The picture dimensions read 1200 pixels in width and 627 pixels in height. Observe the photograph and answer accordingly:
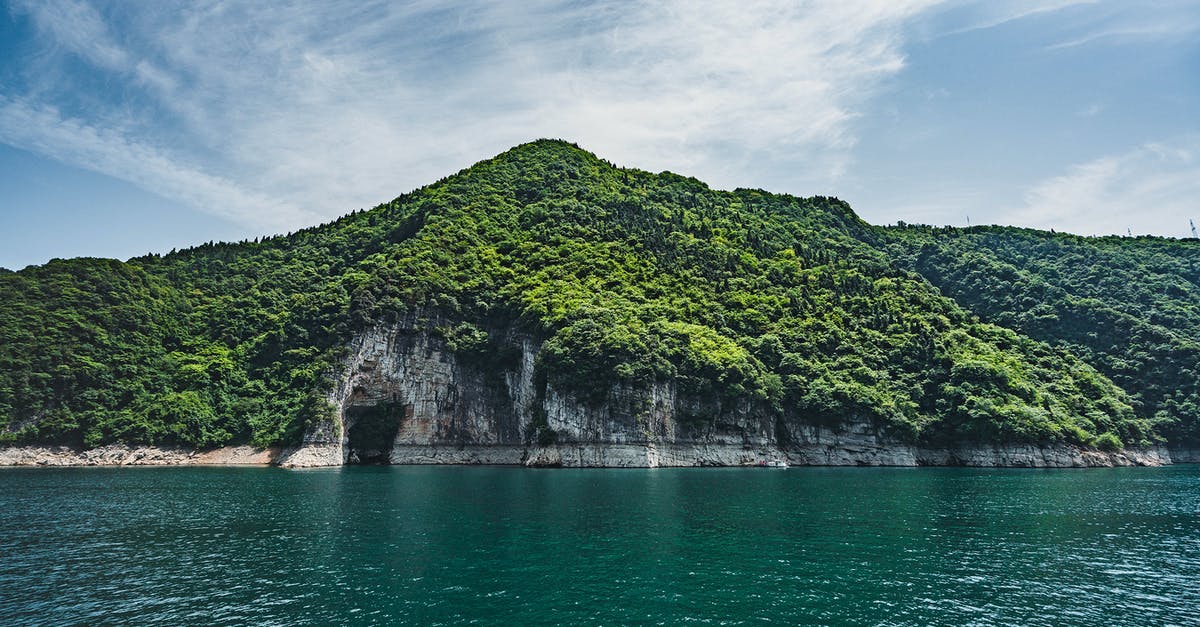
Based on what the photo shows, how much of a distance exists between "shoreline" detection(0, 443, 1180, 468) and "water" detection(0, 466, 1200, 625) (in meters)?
32.2

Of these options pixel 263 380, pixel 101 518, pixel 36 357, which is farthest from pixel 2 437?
pixel 101 518

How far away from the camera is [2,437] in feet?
307

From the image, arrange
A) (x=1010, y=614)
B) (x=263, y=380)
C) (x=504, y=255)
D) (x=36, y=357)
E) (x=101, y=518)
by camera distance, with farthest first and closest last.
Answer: (x=504, y=255), (x=263, y=380), (x=36, y=357), (x=101, y=518), (x=1010, y=614)

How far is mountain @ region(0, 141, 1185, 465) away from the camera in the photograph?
96625 millimetres

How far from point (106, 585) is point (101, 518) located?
20.5 metres

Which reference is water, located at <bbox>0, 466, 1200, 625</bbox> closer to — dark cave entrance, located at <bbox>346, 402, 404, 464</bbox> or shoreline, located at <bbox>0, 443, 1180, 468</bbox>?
shoreline, located at <bbox>0, 443, 1180, 468</bbox>

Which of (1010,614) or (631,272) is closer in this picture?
(1010,614)

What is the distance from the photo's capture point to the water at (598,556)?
2439 cm

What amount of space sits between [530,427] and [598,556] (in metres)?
70.4

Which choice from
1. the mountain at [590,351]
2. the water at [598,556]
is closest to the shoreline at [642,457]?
the mountain at [590,351]

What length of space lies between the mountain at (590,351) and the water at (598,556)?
3736 centimetres

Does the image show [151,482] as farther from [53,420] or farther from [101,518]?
[53,420]

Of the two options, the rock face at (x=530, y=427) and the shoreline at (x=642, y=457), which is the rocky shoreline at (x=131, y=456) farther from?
the rock face at (x=530, y=427)

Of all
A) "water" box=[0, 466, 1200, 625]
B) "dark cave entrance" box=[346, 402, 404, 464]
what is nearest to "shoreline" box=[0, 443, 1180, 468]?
"dark cave entrance" box=[346, 402, 404, 464]
